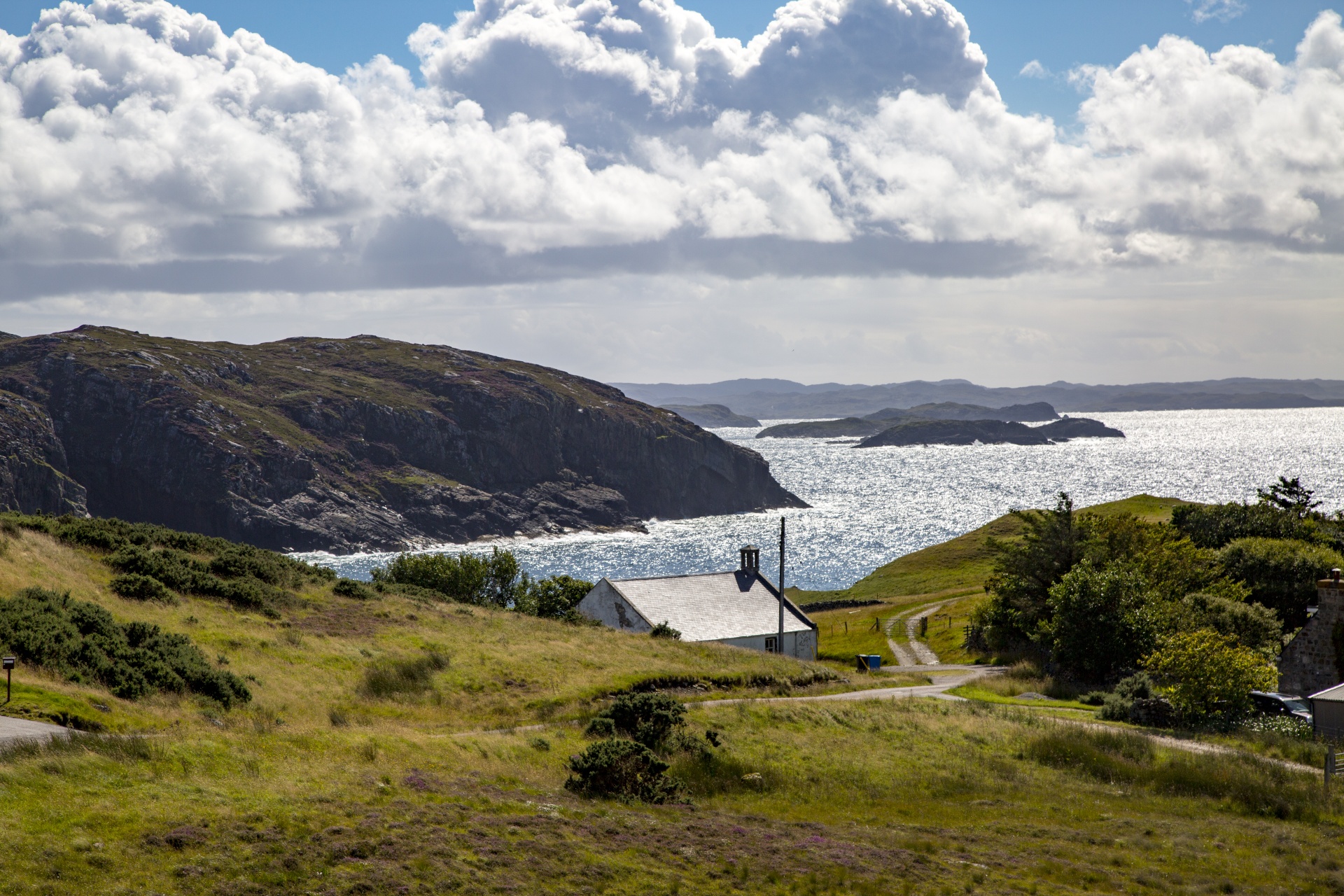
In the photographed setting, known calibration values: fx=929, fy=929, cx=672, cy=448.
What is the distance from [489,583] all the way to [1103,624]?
5313cm

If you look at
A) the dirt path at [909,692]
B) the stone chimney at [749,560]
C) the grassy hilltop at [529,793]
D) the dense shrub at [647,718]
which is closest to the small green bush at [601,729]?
the dense shrub at [647,718]

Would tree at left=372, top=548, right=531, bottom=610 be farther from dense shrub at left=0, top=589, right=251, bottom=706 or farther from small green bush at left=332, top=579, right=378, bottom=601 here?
dense shrub at left=0, top=589, right=251, bottom=706

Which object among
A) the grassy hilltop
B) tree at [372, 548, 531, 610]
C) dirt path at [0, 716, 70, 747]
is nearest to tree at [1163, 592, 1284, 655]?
the grassy hilltop

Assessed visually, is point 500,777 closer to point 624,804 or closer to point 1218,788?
point 624,804

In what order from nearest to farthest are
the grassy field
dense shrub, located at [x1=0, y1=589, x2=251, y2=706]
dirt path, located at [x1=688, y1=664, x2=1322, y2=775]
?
1. dense shrub, located at [x1=0, y1=589, x2=251, y2=706]
2. dirt path, located at [x1=688, y1=664, x2=1322, y2=775]
3. the grassy field

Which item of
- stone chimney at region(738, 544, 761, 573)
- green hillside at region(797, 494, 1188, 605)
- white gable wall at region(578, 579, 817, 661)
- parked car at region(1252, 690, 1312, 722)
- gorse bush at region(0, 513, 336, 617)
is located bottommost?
green hillside at region(797, 494, 1188, 605)

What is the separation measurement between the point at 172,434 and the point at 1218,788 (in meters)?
204

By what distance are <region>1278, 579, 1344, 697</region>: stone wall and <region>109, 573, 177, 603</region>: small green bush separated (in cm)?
4771

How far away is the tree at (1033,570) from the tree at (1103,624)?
617 cm

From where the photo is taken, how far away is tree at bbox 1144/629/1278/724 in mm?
36250

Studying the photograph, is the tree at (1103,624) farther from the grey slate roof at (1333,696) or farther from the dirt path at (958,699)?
the grey slate roof at (1333,696)

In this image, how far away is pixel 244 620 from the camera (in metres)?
36.6

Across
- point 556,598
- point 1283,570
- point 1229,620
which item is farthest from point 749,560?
point 1283,570

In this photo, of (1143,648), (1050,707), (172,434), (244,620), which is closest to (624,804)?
(244,620)
